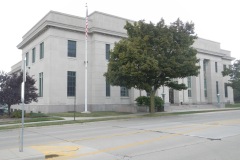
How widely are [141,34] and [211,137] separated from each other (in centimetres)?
1609

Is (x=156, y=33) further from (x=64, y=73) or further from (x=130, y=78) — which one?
(x=64, y=73)

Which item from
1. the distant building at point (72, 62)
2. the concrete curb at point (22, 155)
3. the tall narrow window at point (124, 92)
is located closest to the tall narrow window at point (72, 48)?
the distant building at point (72, 62)

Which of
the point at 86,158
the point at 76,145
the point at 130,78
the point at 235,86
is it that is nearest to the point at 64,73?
the point at 130,78

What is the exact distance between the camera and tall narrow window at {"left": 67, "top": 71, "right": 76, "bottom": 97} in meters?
33.1

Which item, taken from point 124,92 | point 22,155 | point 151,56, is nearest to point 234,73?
point 124,92

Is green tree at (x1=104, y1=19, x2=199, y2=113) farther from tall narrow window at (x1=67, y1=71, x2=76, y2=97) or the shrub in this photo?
tall narrow window at (x1=67, y1=71, x2=76, y2=97)

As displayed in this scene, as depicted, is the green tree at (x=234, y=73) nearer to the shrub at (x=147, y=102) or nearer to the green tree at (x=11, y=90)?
the shrub at (x=147, y=102)

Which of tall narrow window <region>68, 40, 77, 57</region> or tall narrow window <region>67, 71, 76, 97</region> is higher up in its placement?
tall narrow window <region>68, 40, 77, 57</region>

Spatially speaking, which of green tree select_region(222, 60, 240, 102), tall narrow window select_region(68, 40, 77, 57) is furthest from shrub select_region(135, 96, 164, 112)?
green tree select_region(222, 60, 240, 102)

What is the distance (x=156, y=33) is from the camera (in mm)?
25781

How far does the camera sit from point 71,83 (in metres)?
33.4

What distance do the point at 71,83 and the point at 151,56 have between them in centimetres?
1326

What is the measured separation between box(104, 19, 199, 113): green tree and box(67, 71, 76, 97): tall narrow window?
29.6ft

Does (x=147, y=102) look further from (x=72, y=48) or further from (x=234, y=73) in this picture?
(x=234, y=73)
